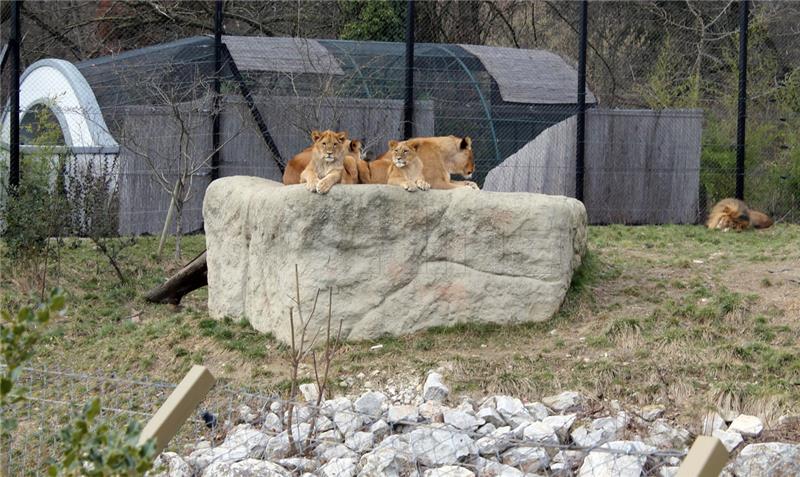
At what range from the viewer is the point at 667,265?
33.2 feet

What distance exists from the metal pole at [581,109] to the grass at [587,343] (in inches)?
113

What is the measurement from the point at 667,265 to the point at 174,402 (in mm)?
6898

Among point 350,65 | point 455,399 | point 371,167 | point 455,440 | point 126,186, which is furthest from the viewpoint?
point 350,65

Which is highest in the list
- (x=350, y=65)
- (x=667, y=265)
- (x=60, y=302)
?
(x=350, y=65)

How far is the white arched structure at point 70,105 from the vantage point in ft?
42.9

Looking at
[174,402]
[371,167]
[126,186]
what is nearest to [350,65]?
[126,186]

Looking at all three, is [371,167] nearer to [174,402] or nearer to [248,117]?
[248,117]

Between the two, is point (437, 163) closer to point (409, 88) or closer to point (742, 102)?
point (409, 88)

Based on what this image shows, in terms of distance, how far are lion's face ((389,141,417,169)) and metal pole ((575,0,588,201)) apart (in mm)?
5236

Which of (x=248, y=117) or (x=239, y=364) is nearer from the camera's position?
(x=239, y=364)

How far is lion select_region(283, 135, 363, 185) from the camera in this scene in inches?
345

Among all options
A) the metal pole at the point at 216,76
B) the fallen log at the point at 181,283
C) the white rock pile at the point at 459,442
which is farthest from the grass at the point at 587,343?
the metal pole at the point at 216,76

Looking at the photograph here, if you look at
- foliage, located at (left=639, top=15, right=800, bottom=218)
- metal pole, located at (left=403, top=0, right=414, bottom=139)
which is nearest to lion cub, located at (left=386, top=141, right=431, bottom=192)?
metal pole, located at (left=403, top=0, right=414, bottom=139)

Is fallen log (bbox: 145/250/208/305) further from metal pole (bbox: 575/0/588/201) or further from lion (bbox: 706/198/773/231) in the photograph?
lion (bbox: 706/198/773/231)
